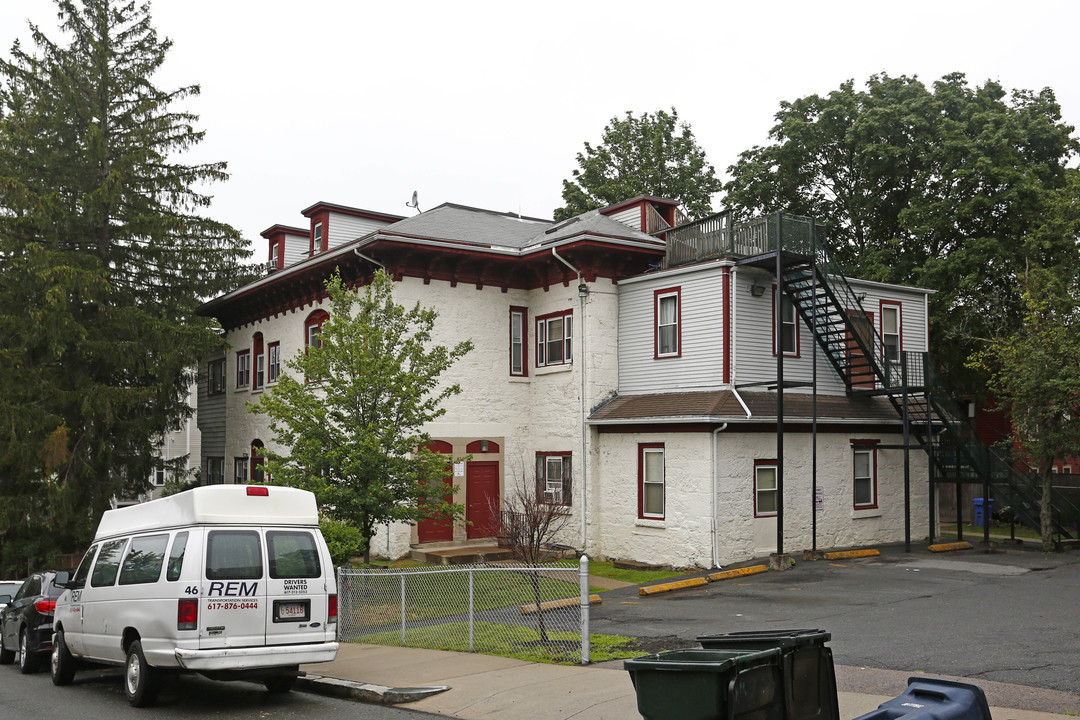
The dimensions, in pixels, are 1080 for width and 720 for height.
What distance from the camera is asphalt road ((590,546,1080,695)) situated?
10.8m

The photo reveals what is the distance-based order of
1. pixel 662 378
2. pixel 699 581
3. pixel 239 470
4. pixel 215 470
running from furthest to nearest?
pixel 215 470 < pixel 239 470 < pixel 662 378 < pixel 699 581

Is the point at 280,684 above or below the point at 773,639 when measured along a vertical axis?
below

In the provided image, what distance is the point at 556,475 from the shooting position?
25.3 metres

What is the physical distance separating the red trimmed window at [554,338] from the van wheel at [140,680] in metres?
15.9

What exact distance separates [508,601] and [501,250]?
12.5 m

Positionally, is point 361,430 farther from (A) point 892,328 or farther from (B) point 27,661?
(A) point 892,328

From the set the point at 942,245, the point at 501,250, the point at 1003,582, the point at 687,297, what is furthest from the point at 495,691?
the point at 942,245

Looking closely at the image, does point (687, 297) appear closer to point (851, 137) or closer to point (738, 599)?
point (738, 599)

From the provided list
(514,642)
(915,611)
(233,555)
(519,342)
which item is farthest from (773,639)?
(519,342)

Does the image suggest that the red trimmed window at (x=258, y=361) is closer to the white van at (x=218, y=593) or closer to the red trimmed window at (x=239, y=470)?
the red trimmed window at (x=239, y=470)

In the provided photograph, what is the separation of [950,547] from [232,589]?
19.2m

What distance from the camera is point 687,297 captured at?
23234 millimetres

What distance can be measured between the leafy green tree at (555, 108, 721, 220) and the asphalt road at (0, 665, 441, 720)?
35.7 m

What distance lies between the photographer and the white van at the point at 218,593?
10016mm
